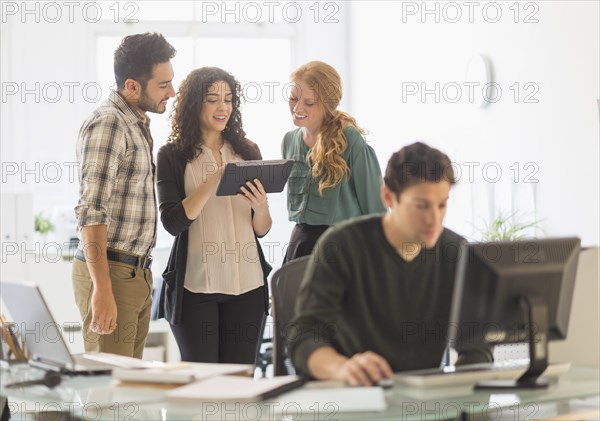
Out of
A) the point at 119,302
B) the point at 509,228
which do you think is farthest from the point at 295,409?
the point at 509,228

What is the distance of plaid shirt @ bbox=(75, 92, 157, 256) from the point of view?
2.92 m

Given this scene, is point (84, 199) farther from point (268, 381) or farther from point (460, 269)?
point (460, 269)

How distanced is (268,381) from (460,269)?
506 millimetres

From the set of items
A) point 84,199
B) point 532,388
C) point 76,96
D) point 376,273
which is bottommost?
point 532,388

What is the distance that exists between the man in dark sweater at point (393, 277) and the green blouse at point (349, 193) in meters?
1.05

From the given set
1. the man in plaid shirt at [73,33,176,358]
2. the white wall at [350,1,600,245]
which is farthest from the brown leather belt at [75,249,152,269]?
the white wall at [350,1,600,245]

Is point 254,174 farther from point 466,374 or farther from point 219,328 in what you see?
point 466,374

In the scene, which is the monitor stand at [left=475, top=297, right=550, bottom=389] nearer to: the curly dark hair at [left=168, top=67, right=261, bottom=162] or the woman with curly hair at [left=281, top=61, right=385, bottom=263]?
the woman with curly hair at [left=281, top=61, right=385, bottom=263]

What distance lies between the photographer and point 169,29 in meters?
7.50

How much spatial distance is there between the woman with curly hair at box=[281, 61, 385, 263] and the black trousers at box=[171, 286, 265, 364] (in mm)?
370

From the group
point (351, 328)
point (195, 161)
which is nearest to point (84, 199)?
point (195, 161)

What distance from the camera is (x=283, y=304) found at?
2.45 m

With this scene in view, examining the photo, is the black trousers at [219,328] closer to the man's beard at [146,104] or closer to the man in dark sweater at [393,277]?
the man's beard at [146,104]

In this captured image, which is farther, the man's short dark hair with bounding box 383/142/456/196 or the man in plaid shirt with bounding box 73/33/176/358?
the man in plaid shirt with bounding box 73/33/176/358
